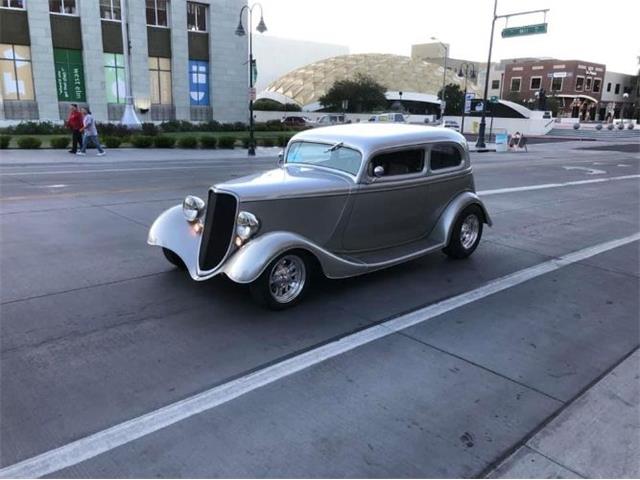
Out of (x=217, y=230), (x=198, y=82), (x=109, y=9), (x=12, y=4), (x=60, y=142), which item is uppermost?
(x=109, y=9)

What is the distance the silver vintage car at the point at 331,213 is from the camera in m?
5.03

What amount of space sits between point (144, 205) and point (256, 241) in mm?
6196

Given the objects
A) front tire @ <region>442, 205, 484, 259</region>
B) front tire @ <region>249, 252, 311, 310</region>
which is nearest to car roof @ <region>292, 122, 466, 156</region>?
front tire @ <region>442, 205, 484, 259</region>

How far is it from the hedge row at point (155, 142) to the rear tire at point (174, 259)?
19.0 m

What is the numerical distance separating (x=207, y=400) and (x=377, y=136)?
367 centimetres

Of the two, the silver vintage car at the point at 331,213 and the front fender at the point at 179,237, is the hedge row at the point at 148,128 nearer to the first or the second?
the front fender at the point at 179,237

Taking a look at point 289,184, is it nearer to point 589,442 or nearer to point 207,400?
point 207,400

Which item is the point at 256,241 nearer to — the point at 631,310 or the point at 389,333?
the point at 389,333

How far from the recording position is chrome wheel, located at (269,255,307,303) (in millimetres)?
5145

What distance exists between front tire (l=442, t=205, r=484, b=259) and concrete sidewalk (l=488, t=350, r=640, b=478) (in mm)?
3273

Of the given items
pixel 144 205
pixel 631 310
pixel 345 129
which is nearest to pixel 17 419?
pixel 345 129

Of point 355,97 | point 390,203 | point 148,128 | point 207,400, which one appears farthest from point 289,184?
point 355,97

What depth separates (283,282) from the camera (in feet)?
17.2

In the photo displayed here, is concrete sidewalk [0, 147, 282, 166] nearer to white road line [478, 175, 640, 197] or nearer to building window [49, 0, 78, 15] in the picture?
white road line [478, 175, 640, 197]
